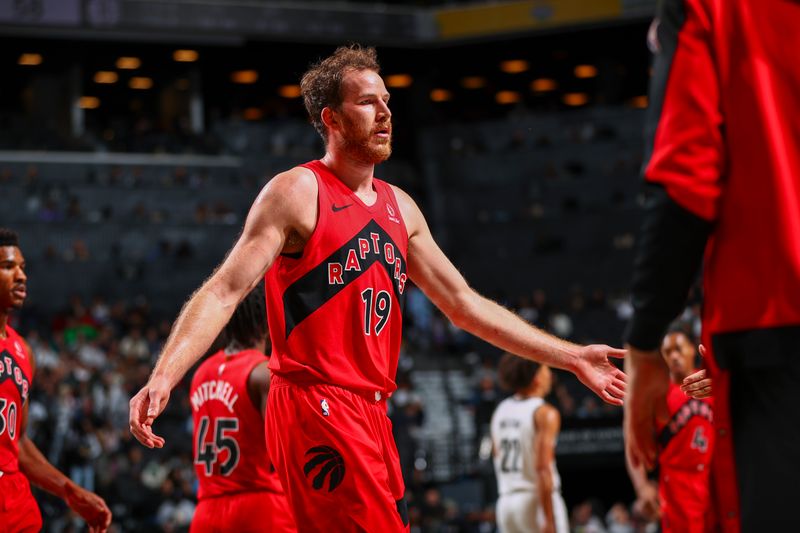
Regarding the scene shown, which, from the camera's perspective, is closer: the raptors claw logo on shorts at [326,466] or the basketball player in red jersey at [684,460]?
the raptors claw logo on shorts at [326,466]

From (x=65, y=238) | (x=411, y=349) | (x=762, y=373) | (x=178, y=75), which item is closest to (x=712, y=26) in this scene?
(x=762, y=373)

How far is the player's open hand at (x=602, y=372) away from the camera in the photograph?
402 centimetres

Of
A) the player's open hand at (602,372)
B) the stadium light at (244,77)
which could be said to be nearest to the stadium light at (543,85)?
the stadium light at (244,77)

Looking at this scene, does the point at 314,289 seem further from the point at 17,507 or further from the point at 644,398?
the point at 17,507

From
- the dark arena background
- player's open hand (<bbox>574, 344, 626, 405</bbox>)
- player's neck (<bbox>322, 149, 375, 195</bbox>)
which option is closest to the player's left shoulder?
player's neck (<bbox>322, 149, 375, 195</bbox>)

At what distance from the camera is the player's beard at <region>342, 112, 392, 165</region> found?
451cm

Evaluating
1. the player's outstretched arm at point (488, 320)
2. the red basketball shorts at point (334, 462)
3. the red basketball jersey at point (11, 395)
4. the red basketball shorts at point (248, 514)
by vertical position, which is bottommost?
the red basketball shorts at point (248, 514)

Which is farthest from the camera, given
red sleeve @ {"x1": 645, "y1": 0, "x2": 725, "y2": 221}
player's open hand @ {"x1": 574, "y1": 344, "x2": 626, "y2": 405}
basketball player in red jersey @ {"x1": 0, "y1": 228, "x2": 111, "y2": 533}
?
basketball player in red jersey @ {"x1": 0, "y1": 228, "x2": 111, "y2": 533}

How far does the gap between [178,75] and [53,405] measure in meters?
17.7

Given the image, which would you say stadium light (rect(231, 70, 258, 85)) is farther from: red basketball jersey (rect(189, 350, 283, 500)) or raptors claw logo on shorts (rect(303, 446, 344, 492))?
raptors claw logo on shorts (rect(303, 446, 344, 492))

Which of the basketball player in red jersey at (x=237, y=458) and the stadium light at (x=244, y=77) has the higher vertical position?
the basketball player in red jersey at (x=237, y=458)

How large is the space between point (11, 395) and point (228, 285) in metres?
2.49

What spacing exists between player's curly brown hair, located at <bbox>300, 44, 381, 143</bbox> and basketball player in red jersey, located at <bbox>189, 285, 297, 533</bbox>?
1.50m

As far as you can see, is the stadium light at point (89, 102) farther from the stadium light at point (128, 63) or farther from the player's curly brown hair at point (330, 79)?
the player's curly brown hair at point (330, 79)
